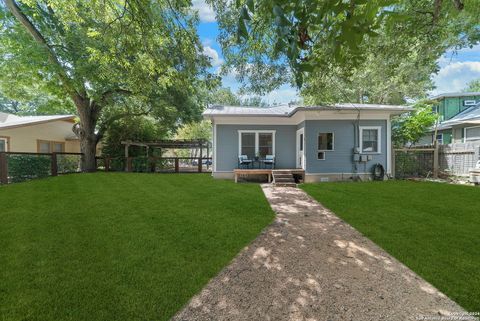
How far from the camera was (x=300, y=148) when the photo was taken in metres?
10.5

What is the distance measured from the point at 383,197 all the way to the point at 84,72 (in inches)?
476

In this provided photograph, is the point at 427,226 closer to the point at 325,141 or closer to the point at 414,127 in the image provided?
the point at 325,141

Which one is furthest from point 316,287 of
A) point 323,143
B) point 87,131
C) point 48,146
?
point 48,146

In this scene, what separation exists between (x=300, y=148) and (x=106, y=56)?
839cm

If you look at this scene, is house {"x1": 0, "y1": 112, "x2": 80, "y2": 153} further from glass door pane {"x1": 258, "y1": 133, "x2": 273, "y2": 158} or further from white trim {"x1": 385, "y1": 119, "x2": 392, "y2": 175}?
white trim {"x1": 385, "y1": 119, "x2": 392, "y2": 175}

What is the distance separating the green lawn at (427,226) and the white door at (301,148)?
8.58 feet

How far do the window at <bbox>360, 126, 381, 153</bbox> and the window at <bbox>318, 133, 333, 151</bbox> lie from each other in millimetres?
1397

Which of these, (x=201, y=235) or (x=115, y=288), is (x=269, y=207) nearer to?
(x=201, y=235)

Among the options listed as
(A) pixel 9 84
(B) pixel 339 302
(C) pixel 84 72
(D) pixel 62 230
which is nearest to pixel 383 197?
(B) pixel 339 302

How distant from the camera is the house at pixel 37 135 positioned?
12.3 metres

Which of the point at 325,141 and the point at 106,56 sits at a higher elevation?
the point at 106,56

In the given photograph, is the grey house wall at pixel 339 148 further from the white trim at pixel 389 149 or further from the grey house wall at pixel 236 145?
the grey house wall at pixel 236 145

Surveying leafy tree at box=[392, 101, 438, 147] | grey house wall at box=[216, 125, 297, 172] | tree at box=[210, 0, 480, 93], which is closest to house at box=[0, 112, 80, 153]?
grey house wall at box=[216, 125, 297, 172]

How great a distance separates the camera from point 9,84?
11.3 meters
